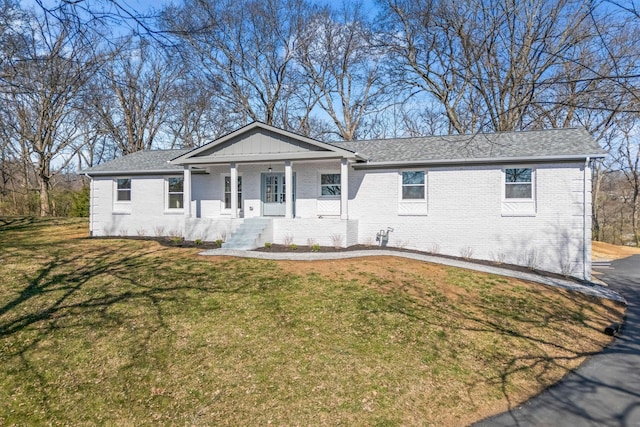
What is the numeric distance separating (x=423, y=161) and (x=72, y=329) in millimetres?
11084

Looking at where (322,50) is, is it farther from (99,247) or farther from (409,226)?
(99,247)

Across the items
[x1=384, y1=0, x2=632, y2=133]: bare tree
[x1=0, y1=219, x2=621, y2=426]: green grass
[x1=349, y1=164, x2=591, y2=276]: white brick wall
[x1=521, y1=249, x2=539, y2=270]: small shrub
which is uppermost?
[x1=384, y1=0, x2=632, y2=133]: bare tree

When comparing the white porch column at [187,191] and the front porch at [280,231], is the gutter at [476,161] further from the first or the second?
the white porch column at [187,191]

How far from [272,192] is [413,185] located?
18.8 ft

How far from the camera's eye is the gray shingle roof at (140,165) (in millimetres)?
16922

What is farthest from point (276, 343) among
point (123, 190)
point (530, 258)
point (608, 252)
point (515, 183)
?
point (608, 252)

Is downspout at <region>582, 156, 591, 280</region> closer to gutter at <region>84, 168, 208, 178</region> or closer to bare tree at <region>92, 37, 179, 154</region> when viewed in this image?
gutter at <region>84, 168, 208, 178</region>

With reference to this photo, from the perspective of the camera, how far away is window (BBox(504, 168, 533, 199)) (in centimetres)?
1265

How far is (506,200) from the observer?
12.8 m

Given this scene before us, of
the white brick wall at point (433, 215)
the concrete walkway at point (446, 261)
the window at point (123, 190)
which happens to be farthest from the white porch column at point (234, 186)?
the window at point (123, 190)

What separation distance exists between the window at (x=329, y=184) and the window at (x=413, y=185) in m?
2.62

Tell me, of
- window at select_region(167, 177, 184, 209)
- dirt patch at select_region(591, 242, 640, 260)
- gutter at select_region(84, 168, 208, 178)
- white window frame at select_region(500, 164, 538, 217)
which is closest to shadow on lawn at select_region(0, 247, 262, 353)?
window at select_region(167, 177, 184, 209)

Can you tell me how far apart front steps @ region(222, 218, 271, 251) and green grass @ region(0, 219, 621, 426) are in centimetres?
324

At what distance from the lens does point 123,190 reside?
17656 millimetres
